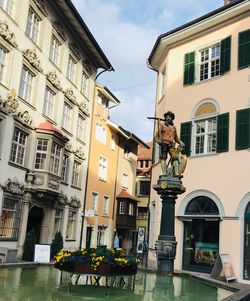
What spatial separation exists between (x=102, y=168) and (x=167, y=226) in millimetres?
25464

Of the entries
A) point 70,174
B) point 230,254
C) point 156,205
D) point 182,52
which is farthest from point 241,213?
point 70,174

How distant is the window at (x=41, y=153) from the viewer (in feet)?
81.8

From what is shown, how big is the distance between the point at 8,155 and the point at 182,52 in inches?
425

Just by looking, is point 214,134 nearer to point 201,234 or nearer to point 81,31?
point 201,234

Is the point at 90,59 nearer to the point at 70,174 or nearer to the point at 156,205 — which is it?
the point at 70,174

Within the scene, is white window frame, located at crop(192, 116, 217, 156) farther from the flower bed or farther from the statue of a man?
the flower bed

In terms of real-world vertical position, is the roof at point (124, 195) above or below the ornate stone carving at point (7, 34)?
below

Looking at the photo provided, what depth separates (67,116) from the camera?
97.4ft

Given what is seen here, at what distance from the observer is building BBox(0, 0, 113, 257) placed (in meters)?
22.1

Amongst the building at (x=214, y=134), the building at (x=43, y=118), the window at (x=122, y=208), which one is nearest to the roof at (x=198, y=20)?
the building at (x=214, y=134)

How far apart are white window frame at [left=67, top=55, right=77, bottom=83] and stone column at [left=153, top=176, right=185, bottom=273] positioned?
62.5ft

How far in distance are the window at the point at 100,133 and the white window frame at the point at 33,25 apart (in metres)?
11.5

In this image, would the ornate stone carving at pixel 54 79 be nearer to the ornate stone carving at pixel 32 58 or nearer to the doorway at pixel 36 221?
the ornate stone carving at pixel 32 58

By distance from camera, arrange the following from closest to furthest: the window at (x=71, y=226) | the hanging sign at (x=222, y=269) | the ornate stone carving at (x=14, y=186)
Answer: the hanging sign at (x=222, y=269) → the ornate stone carving at (x=14, y=186) → the window at (x=71, y=226)
